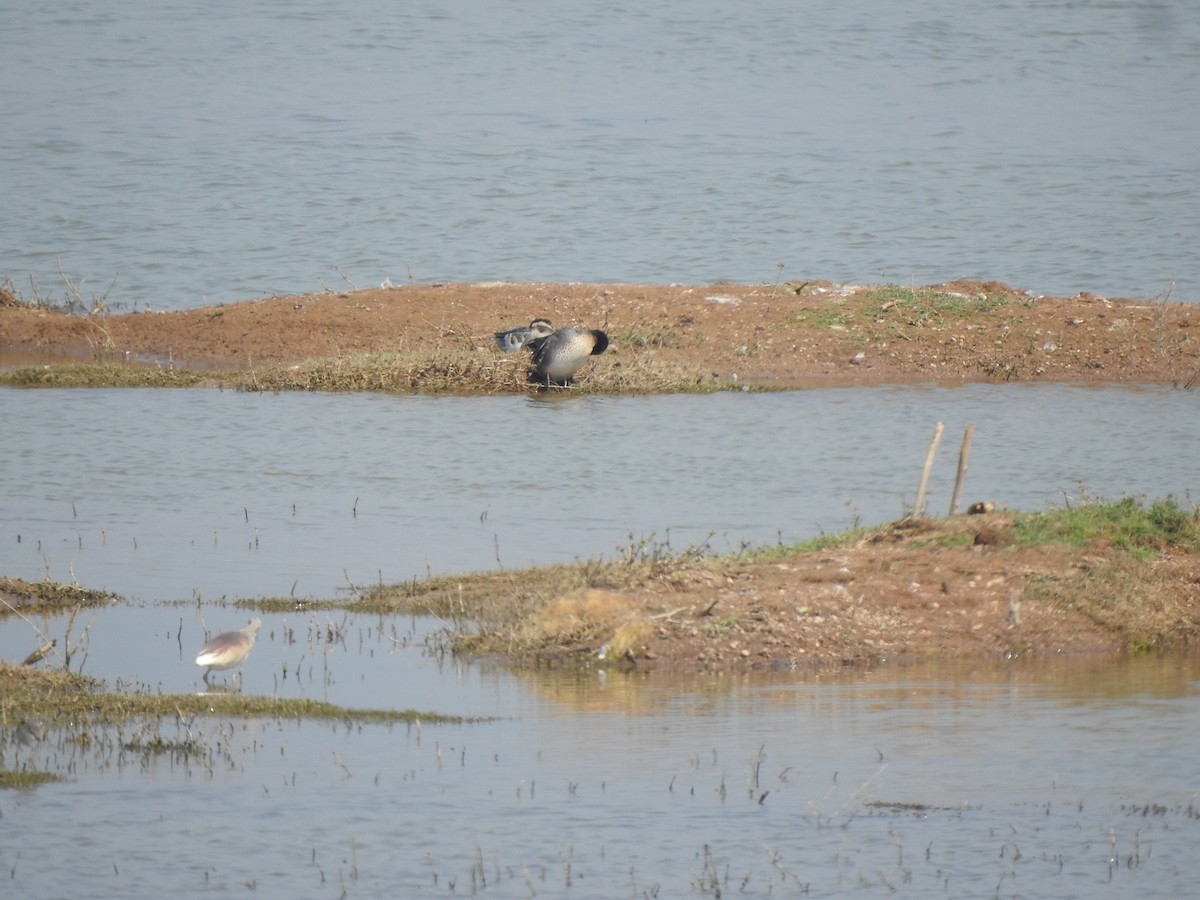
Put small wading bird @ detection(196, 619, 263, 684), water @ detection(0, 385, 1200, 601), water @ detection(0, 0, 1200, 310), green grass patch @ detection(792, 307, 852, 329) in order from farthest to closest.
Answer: water @ detection(0, 0, 1200, 310)
green grass patch @ detection(792, 307, 852, 329)
water @ detection(0, 385, 1200, 601)
small wading bird @ detection(196, 619, 263, 684)

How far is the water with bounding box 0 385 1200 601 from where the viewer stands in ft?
47.2

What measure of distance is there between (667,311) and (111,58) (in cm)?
3296

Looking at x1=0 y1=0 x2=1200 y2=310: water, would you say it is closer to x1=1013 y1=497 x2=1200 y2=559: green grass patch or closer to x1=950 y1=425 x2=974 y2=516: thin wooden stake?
x1=950 y1=425 x2=974 y2=516: thin wooden stake

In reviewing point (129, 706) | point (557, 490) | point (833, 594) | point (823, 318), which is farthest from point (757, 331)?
point (129, 706)

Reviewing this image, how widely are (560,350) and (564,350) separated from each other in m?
0.05

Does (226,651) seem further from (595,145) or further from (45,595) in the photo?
(595,145)

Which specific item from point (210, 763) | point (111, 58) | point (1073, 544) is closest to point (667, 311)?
point (1073, 544)

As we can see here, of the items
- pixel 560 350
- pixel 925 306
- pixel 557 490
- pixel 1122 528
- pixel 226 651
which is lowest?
pixel 557 490

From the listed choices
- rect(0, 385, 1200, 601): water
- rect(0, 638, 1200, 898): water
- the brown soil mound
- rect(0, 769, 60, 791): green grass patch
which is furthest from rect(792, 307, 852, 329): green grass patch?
rect(0, 769, 60, 791): green grass patch

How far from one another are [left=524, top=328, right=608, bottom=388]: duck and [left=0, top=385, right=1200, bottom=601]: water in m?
0.36

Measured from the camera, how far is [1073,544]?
41.3 feet

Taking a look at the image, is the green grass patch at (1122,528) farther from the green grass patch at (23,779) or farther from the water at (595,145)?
the water at (595,145)

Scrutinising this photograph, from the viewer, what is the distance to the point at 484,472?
17.7 m

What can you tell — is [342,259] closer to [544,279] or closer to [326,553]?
[544,279]
